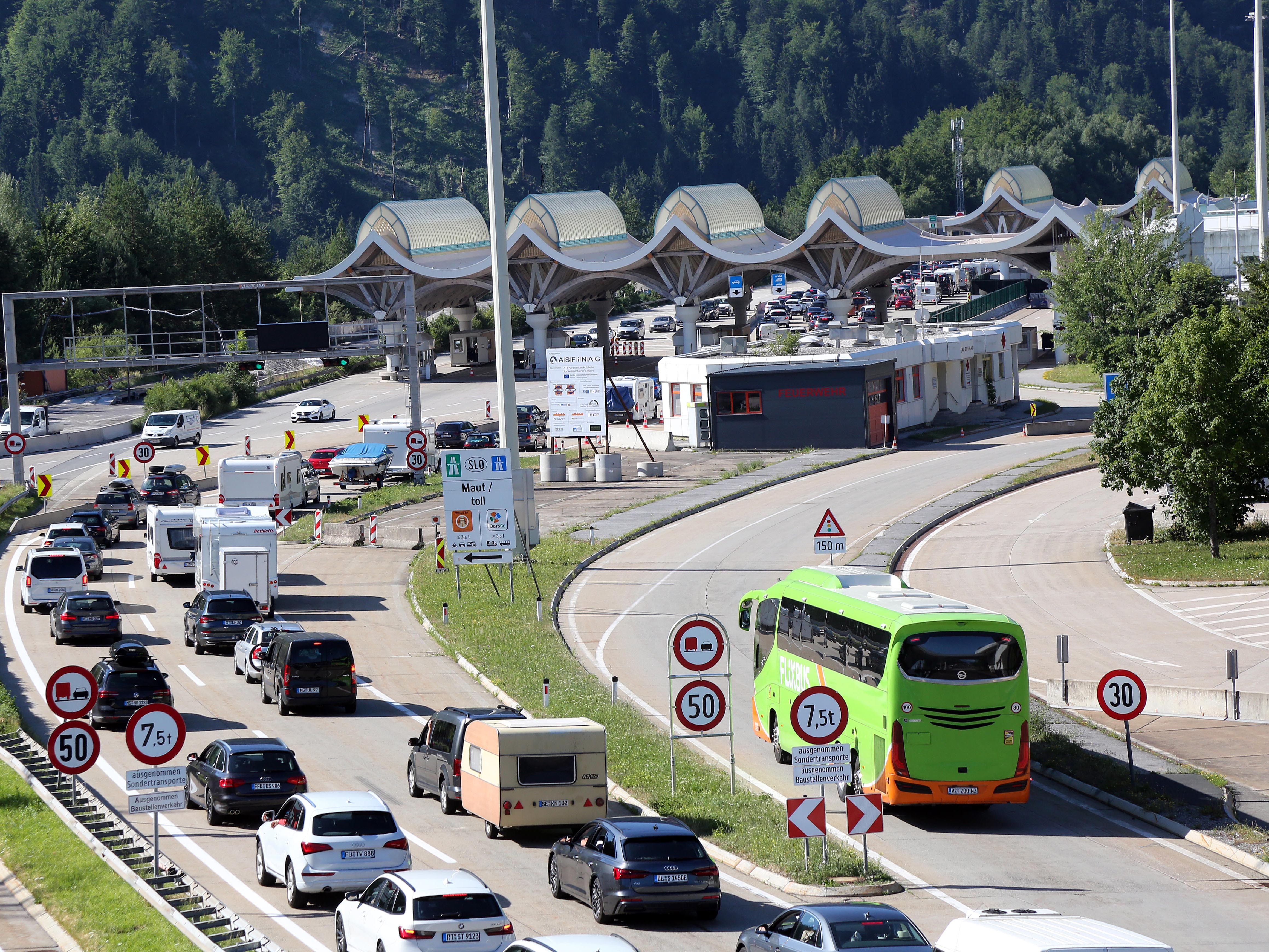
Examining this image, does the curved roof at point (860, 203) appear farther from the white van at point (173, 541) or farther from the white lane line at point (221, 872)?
the white lane line at point (221, 872)

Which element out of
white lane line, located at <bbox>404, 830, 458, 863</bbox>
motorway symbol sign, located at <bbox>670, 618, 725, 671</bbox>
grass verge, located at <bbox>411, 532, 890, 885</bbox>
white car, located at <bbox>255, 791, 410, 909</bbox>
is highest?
motorway symbol sign, located at <bbox>670, 618, 725, 671</bbox>

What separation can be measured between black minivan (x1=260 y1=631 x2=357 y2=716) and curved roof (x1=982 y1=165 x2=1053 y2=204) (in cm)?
11170

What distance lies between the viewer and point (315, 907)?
→ 19.9 m

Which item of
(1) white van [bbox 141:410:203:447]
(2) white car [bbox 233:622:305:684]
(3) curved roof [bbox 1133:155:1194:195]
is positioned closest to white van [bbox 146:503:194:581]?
(2) white car [bbox 233:622:305:684]

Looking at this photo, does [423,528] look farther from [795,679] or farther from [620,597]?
[795,679]

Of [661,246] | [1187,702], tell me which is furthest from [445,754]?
[661,246]

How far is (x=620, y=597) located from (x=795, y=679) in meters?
16.9

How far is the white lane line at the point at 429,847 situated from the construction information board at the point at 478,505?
1630cm

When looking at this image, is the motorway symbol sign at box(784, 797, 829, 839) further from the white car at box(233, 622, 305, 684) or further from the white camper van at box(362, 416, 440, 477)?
the white camper van at box(362, 416, 440, 477)

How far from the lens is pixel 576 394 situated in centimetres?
6431

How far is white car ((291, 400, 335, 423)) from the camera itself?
90500 millimetres

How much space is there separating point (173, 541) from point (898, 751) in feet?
102

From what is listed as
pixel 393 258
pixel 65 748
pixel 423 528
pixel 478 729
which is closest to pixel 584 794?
pixel 478 729

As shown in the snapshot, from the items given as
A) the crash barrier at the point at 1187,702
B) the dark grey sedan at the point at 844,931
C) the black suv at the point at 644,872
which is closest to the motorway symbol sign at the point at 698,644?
the black suv at the point at 644,872
